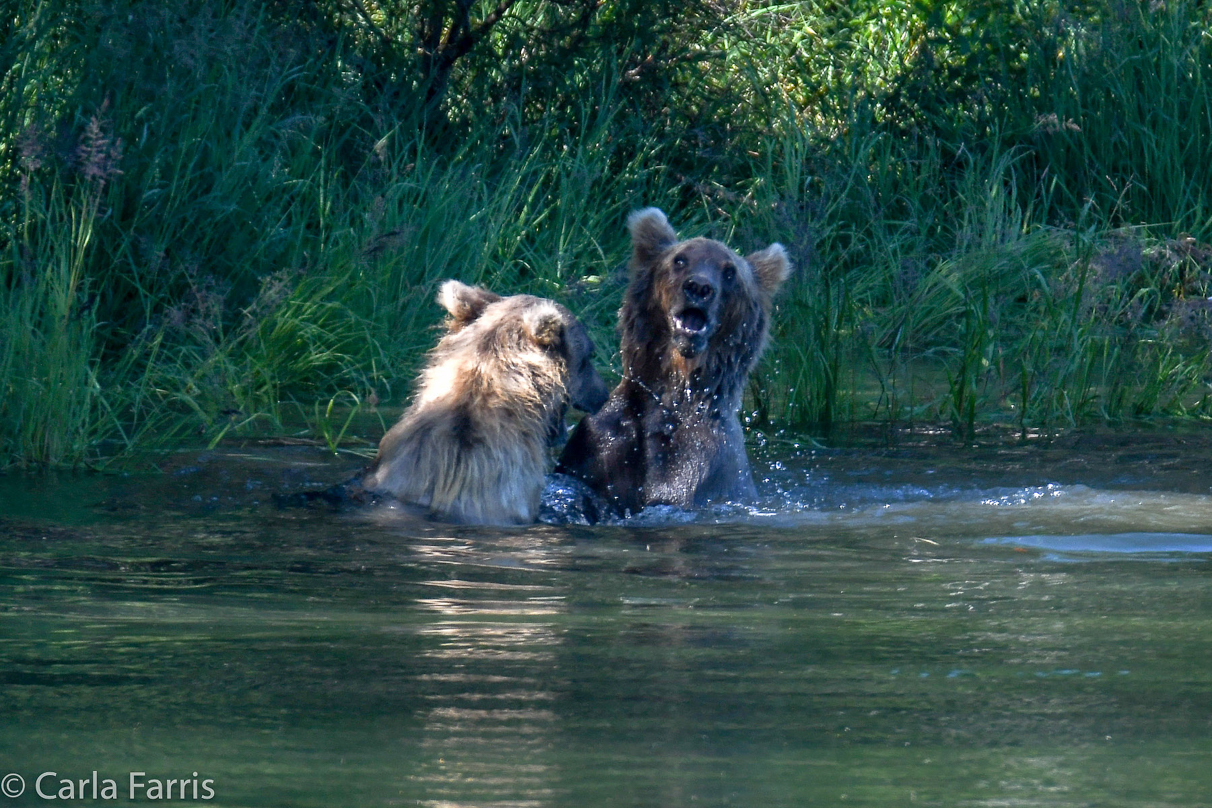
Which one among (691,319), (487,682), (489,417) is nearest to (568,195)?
(691,319)

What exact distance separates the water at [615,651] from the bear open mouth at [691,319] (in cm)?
73

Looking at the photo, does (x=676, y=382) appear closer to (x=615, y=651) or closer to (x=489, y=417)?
(x=489, y=417)

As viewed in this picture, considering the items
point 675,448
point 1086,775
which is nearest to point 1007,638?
point 1086,775

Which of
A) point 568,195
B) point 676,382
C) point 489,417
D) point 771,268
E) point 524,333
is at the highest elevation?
point 568,195

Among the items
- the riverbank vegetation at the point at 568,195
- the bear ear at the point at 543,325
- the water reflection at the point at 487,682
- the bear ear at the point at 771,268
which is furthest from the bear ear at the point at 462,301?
the water reflection at the point at 487,682

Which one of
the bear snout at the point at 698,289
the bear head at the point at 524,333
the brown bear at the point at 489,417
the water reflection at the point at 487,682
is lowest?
the water reflection at the point at 487,682

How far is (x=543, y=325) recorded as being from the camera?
20.1 feet

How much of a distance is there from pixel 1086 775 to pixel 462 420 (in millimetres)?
3352

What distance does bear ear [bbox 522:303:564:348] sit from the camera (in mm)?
6117

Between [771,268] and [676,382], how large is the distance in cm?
69

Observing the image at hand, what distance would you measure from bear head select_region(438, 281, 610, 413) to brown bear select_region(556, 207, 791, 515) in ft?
1.14

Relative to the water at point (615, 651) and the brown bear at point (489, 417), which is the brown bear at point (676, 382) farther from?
the brown bear at point (489, 417)

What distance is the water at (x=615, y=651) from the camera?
287 centimetres

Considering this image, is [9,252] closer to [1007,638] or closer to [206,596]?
[206,596]
